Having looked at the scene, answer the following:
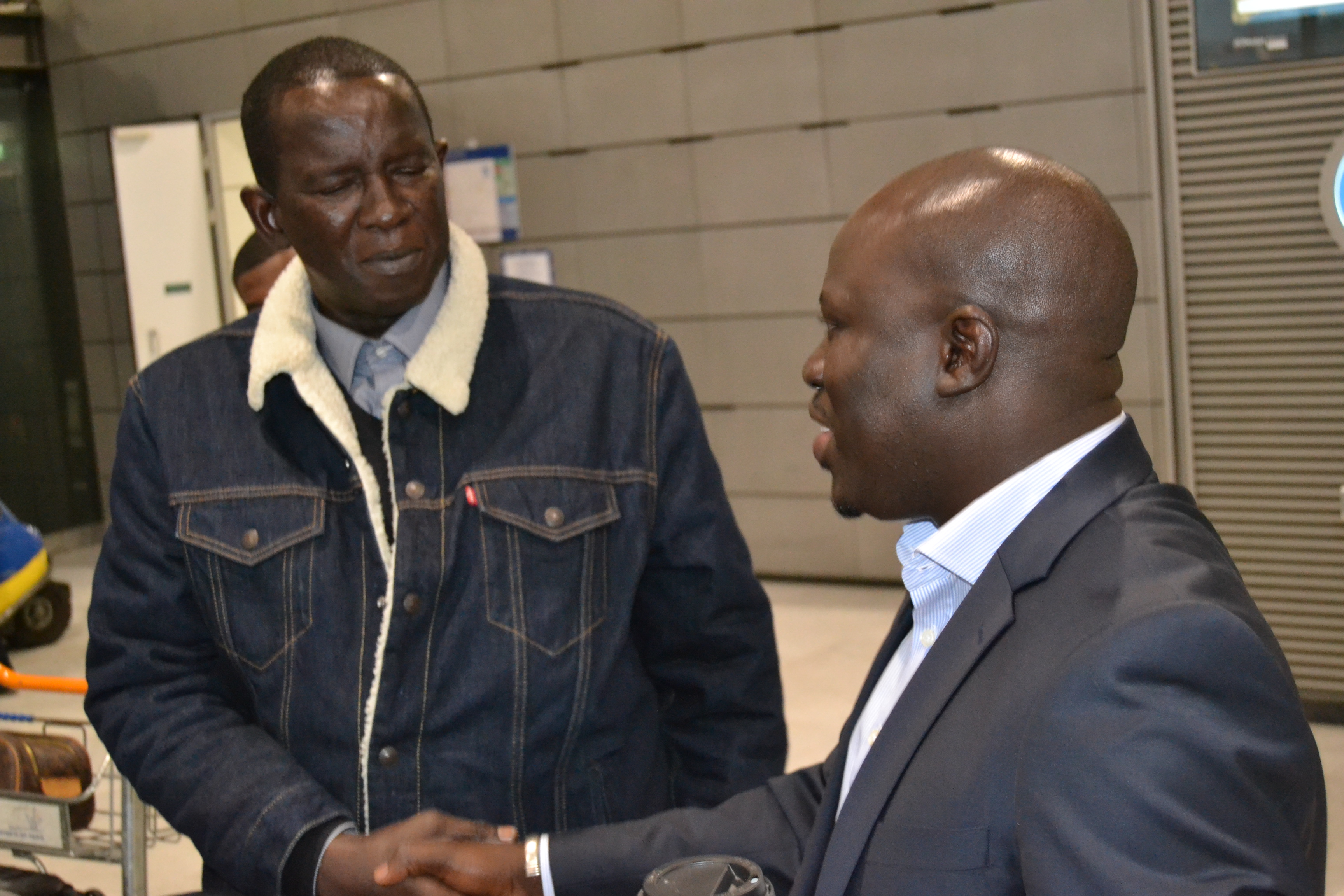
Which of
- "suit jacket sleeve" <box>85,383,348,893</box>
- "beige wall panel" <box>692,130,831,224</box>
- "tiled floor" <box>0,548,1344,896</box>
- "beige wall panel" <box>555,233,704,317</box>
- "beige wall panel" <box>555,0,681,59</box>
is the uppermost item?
"beige wall panel" <box>555,0,681,59</box>

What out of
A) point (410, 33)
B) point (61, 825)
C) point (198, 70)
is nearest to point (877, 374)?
point (61, 825)

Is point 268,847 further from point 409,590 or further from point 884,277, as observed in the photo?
point 884,277

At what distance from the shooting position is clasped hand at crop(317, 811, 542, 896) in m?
1.33

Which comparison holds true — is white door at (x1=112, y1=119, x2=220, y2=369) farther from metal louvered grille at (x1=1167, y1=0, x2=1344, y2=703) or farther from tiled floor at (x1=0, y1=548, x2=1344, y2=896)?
metal louvered grille at (x1=1167, y1=0, x2=1344, y2=703)

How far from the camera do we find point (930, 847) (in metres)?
0.90

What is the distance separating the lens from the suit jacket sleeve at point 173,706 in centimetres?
148

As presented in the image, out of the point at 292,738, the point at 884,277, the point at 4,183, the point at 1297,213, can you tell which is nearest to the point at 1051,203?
the point at 884,277

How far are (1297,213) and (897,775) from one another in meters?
3.03

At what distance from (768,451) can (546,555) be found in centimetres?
416

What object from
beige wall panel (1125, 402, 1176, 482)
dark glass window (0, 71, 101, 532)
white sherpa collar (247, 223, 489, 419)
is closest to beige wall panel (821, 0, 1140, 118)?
beige wall panel (1125, 402, 1176, 482)

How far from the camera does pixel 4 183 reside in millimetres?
7535

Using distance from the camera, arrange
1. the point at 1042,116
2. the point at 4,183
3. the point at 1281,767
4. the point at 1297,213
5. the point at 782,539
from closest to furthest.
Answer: the point at 1281,767 < the point at 1297,213 < the point at 1042,116 < the point at 782,539 < the point at 4,183

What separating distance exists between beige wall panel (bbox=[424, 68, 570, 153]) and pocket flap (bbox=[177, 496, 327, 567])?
4.57 metres

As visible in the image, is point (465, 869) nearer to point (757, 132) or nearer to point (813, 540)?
point (813, 540)
